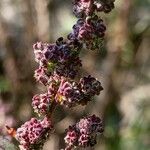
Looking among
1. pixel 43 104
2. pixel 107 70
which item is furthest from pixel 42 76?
pixel 107 70

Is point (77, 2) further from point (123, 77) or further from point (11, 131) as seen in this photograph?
point (123, 77)

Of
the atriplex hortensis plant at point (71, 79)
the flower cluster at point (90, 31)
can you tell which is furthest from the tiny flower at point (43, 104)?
the flower cluster at point (90, 31)

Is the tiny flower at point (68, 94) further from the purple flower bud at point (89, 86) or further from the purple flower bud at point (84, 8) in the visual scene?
the purple flower bud at point (84, 8)

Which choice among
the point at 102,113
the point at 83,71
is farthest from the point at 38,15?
the point at 102,113

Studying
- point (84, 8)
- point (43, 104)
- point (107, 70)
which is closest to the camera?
point (84, 8)

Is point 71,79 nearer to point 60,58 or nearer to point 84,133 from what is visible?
point 60,58

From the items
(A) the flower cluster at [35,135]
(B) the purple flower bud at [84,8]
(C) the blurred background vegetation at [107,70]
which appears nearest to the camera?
(B) the purple flower bud at [84,8]

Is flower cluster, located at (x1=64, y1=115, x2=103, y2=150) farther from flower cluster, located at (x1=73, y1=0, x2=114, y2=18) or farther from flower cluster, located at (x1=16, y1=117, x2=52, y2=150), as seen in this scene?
flower cluster, located at (x1=73, y1=0, x2=114, y2=18)
